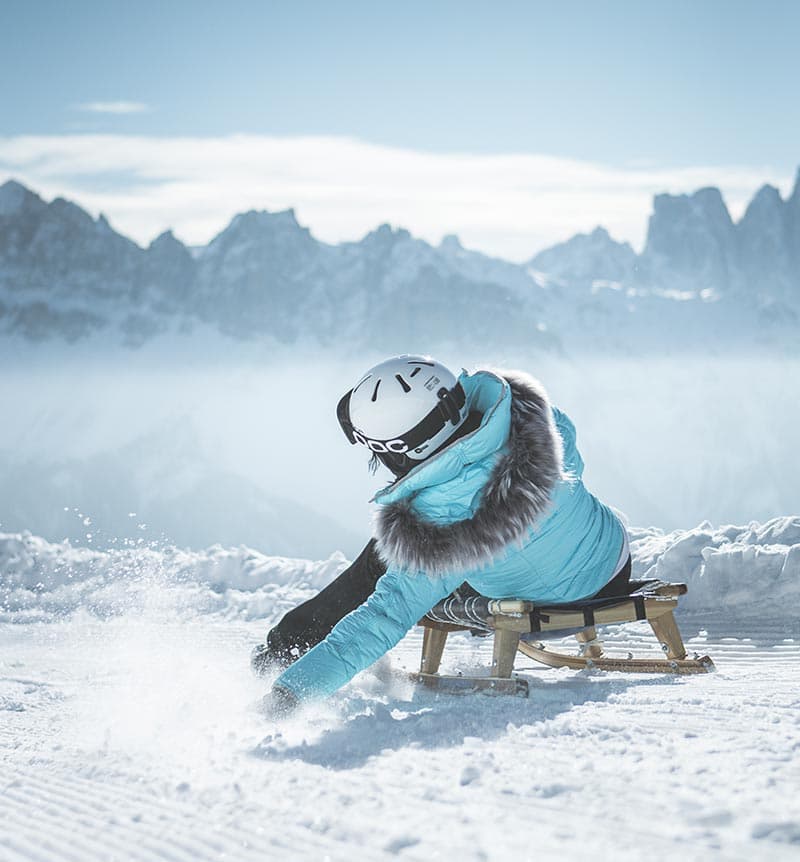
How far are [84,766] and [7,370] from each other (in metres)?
179

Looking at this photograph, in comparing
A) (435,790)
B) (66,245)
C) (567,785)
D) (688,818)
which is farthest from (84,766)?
(66,245)

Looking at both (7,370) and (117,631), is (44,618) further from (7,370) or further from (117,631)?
(7,370)

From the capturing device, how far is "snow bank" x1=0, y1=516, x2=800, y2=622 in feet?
18.6

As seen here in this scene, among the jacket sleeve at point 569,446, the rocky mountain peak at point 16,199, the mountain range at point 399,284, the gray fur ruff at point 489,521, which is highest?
the rocky mountain peak at point 16,199

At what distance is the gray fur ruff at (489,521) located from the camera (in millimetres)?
3162

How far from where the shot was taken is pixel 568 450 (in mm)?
3760

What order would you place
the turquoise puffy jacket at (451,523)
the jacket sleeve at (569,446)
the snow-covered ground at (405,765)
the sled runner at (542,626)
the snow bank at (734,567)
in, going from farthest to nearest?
1. the snow bank at (734,567)
2. the jacket sleeve at (569,446)
3. the sled runner at (542,626)
4. the turquoise puffy jacket at (451,523)
5. the snow-covered ground at (405,765)

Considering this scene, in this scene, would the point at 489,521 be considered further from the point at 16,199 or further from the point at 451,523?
the point at 16,199

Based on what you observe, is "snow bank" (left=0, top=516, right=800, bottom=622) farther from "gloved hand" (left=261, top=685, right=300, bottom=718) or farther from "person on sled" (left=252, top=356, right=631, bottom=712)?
"gloved hand" (left=261, top=685, right=300, bottom=718)

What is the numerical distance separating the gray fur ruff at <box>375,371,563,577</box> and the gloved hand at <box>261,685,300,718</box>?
575 millimetres

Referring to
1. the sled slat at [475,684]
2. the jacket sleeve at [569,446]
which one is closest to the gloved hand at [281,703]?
the sled slat at [475,684]

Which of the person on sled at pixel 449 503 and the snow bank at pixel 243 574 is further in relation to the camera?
the snow bank at pixel 243 574

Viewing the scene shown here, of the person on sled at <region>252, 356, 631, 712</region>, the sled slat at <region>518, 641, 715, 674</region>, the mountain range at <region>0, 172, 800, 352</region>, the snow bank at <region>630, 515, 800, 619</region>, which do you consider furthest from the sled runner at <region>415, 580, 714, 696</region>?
the mountain range at <region>0, 172, 800, 352</region>

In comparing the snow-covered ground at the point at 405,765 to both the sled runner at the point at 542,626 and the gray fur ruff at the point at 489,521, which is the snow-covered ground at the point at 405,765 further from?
the gray fur ruff at the point at 489,521
